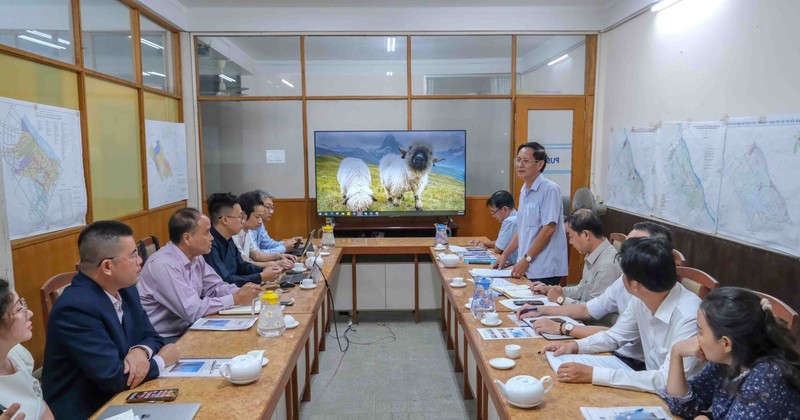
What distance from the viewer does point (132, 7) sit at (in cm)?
431

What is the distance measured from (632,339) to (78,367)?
6.86 ft

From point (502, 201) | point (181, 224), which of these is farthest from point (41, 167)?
point (502, 201)

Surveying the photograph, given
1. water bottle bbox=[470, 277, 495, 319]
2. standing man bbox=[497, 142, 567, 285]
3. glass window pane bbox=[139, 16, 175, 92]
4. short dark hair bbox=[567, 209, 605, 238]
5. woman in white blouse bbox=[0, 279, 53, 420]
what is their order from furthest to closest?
glass window pane bbox=[139, 16, 175, 92]
standing man bbox=[497, 142, 567, 285]
short dark hair bbox=[567, 209, 605, 238]
water bottle bbox=[470, 277, 495, 319]
woman in white blouse bbox=[0, 279, 53, 420]

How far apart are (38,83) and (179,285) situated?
1.76 m

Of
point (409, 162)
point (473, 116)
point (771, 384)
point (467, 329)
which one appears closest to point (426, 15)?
point (473, 116)

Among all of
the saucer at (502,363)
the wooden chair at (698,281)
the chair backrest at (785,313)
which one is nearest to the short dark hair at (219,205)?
the saucer at (502,363)

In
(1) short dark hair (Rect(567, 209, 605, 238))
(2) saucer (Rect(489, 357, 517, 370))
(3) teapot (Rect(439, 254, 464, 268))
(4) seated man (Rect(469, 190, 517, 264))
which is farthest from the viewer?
(4) seated man (Rect(469, 190, 517, 264))

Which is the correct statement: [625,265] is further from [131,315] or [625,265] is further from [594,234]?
[131,315]

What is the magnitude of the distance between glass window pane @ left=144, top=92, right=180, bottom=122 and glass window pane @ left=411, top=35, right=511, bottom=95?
2.54 metres

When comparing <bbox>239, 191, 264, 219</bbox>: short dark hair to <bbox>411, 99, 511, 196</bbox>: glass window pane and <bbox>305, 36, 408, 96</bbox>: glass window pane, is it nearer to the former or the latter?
<bbox>305, 36, 408, 96</bbox>: glass window pane

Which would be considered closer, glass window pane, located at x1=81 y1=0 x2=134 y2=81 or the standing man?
the standing man

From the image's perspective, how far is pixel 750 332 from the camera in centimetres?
129

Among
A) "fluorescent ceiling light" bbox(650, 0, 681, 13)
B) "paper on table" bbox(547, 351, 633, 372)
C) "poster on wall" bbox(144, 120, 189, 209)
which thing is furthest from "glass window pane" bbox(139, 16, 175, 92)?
"fluorescent ceiling light" bbox(650, 0, 681, 13)

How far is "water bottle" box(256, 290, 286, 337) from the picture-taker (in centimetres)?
218
